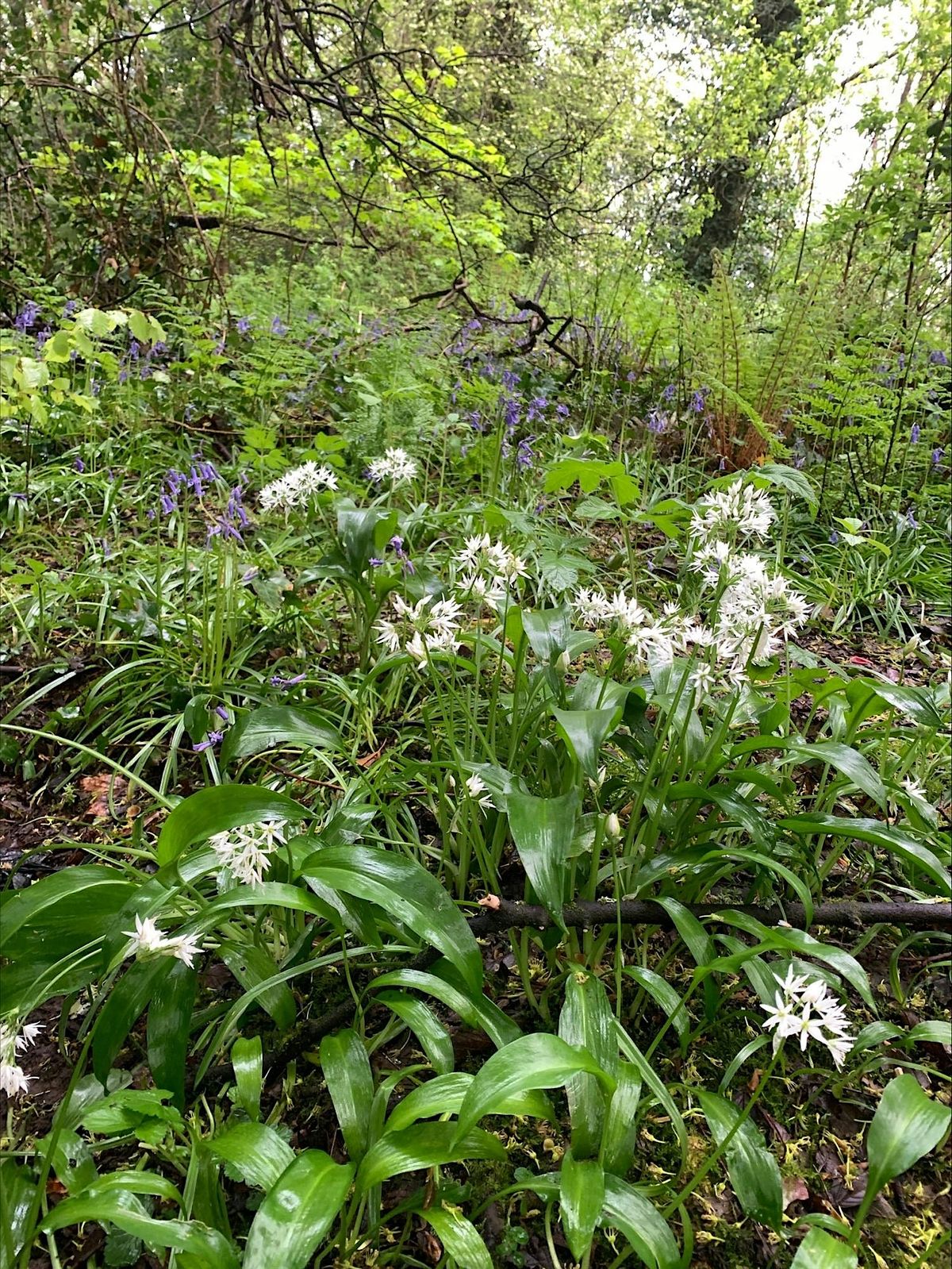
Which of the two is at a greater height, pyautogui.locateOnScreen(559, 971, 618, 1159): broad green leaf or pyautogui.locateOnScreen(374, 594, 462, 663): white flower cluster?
pyautogui.locateOnScreen(374, 594, 462, 663): white flower cluster

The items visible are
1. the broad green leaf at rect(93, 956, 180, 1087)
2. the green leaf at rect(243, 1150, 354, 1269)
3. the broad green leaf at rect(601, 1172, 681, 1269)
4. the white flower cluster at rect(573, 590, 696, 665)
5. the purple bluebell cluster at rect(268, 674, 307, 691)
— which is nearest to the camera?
the green leaf at rect(243, 1150, 354, 1269)

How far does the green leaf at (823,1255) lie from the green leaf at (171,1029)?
30.5 inches

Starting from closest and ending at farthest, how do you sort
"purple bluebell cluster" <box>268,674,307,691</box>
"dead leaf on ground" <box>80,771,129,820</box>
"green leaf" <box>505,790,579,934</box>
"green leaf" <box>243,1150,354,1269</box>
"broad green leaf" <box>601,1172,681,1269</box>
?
"green leaf" <box>243,1150,354,1269</box>, "broad green leaf" <box>601,1172,681,1269</box>, "green leaf" <box>505,790,579,934</box>, "dead leaf on ground" <box>80,771,129,820</box>, "purple bluebell cluster" <box>268,674,307,691</box>

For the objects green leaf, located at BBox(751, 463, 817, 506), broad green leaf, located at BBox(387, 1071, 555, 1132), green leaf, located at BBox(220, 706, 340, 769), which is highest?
green leaf, located at BBox(751, 463, 817, 506)

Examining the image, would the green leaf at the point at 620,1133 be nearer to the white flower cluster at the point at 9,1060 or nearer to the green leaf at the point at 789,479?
the white flower cluster at the point at 9,1060

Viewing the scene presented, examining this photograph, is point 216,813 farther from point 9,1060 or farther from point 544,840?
point 544,840

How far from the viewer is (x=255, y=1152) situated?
2.85ft

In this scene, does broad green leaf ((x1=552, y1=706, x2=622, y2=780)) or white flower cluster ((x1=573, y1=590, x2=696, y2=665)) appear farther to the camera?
white flower cluster ((x1=573, y1=590, x2=696, y2=665))

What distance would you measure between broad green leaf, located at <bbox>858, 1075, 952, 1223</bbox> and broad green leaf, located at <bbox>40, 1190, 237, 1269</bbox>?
2.27 ft

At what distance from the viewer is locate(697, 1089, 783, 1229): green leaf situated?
911 mm

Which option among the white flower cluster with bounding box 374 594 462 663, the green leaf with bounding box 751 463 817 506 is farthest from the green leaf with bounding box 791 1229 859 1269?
the green leaf with bounding box 751 463 817 506

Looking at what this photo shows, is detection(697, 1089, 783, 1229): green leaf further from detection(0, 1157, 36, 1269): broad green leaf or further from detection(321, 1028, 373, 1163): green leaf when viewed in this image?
detection(0, 1157, 36, 1269): broad green leaf

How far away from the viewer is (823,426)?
3.24m

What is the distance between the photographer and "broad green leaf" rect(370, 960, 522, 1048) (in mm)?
1009
